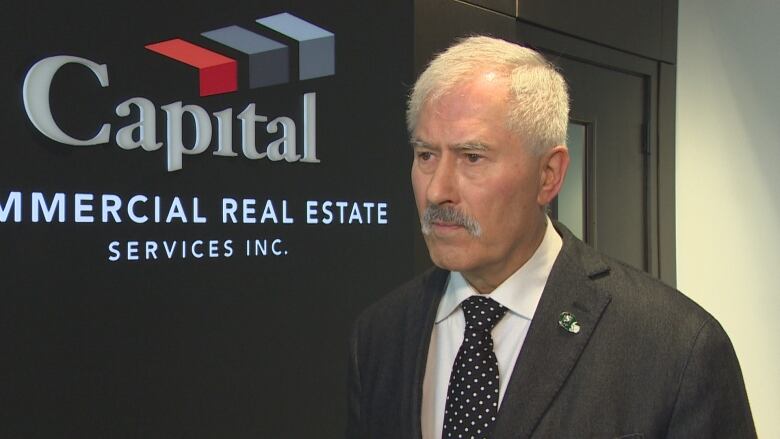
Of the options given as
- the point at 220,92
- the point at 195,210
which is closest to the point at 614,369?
the point at 195,210


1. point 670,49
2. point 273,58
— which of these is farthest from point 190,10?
point 670,49

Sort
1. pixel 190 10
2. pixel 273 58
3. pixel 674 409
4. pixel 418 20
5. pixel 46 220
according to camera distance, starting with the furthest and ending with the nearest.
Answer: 1. pixel 418 20
2. pixel 273 58
3. pixel 190 10
4. pixel 46 220
5. pixel 674 409

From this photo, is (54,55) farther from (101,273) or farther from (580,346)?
(580,346)

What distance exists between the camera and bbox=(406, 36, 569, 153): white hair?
3.94ft

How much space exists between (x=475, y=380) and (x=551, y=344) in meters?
0.14

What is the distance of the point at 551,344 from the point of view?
1185 mm

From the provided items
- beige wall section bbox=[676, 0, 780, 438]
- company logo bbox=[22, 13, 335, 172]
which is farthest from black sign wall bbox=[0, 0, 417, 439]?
beige wall section bbox=[676, 0, 780, 438]

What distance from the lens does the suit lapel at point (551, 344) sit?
3.76 ft

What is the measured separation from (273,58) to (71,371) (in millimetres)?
978

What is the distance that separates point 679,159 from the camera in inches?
145

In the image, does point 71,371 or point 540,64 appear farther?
point 71,371

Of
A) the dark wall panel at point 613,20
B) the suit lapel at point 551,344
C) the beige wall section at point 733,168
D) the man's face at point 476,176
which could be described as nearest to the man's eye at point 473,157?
the man's face at point 476,176

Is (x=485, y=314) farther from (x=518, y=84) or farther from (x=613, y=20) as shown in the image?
(x=613, y=20)

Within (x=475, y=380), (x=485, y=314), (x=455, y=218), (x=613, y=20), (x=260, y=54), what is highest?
(x=613, y=20)
